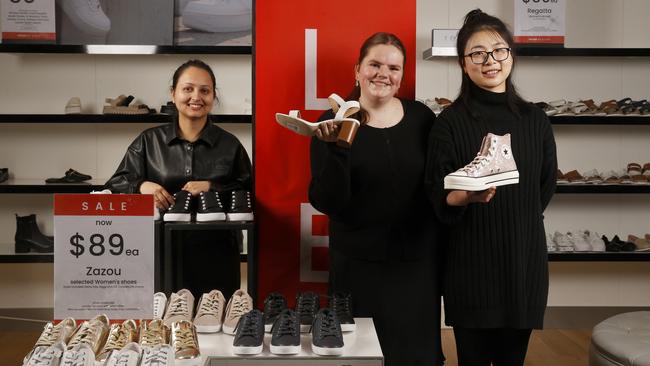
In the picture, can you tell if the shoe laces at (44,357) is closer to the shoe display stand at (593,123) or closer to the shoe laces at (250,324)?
the shoe laces at (250,324)

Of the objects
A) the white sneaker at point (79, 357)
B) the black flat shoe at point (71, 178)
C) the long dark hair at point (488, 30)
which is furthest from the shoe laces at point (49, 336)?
the black flat shoe at point (71, 178)

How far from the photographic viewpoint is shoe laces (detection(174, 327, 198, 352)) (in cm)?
157

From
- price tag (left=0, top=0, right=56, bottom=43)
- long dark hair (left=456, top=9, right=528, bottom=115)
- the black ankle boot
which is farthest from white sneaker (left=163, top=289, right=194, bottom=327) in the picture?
price tag (left=0, top=0, right=56, bottom=43)

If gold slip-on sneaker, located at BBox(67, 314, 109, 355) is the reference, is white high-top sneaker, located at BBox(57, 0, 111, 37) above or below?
above

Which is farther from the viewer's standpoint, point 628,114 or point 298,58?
point 628,114

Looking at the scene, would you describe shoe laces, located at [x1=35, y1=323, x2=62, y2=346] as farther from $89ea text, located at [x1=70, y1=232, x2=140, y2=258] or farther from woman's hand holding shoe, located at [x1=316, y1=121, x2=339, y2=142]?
woman's hand holding shoe, located at [x1=316, y1=121, x2=339, y2=142]

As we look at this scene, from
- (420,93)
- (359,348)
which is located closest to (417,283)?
(359,348)

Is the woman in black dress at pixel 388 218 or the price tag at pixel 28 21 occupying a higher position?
the price tag at pixel 28 21

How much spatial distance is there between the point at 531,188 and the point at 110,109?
3503 millimetres

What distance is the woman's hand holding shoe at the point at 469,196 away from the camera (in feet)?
6.34

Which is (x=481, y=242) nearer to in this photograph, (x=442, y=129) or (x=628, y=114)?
(x=442, y=129)

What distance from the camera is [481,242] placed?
6.77ft

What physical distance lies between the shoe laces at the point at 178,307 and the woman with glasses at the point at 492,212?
787 mm

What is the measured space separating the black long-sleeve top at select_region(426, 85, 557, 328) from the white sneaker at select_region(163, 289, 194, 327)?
0.78m
